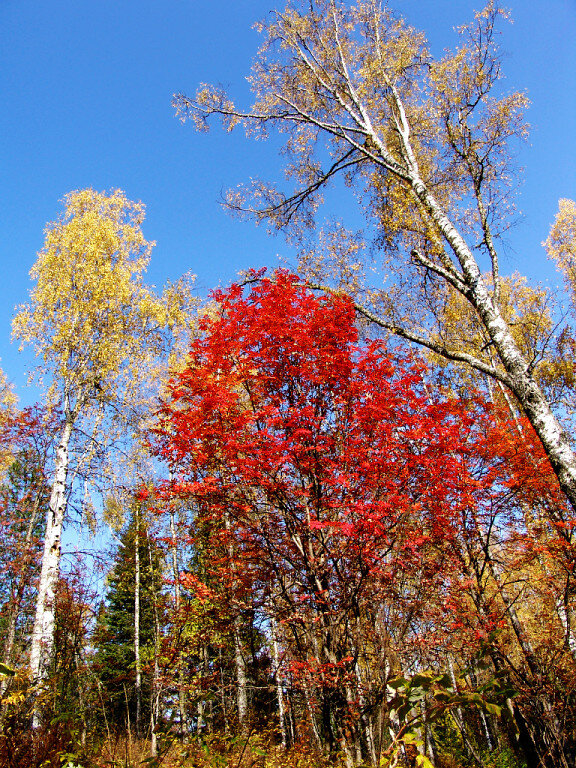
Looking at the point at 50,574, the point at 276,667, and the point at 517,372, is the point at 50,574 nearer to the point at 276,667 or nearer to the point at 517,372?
the point at 276,667

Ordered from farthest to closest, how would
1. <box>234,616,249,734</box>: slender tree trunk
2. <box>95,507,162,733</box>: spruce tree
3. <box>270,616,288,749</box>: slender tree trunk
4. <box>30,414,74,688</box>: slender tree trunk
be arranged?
<box>95,507,162,733</box>: spruce tree
<box>234,616,249,734</box>: slender tree trunk
<box>30,414,74,688</box>: slender tree trunk
<box>270,616,288,749</box>: slender tree trunk

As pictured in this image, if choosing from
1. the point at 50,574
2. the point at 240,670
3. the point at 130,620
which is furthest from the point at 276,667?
the point at 130,620

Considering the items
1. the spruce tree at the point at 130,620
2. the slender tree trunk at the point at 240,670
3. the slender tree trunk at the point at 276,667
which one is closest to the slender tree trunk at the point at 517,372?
the slender tree trunk at the point at 276,667

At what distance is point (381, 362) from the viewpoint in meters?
5.39

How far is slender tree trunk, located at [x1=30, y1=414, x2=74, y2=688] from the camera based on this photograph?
233 inches

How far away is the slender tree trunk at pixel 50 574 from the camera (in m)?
5.92

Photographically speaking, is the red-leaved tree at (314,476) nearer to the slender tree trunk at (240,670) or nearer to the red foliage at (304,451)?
the red foliage at (304,451)

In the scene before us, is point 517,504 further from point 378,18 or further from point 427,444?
point 378,18

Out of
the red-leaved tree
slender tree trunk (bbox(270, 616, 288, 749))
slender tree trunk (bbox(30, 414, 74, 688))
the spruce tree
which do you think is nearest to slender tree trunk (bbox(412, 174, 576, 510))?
the red-leaved tree

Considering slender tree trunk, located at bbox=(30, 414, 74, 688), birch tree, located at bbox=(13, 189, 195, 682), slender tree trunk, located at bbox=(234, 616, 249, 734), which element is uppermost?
birch tree, located at bbox=(13, 189, 195, 682)

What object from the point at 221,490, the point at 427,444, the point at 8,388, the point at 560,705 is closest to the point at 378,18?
the point at 427,444

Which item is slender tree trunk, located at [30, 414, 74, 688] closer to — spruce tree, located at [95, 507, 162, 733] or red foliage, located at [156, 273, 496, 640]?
red foliage, located at [156, 273, 496, 640]

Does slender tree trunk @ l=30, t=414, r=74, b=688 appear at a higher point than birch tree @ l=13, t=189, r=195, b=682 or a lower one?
lower

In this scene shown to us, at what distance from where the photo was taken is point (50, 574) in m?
6.53
